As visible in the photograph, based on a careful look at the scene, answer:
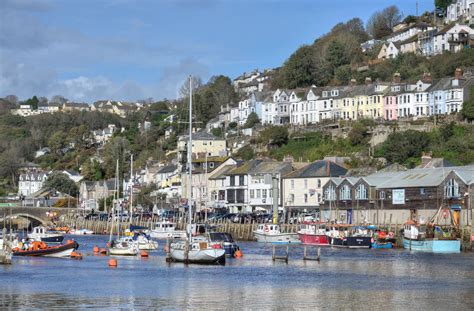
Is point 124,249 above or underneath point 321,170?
underneath

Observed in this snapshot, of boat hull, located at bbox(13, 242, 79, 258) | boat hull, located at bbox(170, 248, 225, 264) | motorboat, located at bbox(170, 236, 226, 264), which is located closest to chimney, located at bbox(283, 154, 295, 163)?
boat hull, located at bbox(13, 242, 79, 258)

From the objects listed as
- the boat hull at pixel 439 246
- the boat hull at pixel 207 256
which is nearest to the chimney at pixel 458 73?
the boat hull at pixel 439 246

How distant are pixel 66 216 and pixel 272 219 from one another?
5481cm

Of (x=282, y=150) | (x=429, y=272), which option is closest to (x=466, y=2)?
(x=282, y=150)

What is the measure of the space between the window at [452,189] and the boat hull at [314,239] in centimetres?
1193

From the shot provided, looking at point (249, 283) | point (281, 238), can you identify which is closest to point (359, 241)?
point (281, 238)

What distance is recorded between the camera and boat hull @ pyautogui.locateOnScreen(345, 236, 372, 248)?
88.5 m

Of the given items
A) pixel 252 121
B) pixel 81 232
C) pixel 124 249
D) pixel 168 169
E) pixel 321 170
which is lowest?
pixel 124 249

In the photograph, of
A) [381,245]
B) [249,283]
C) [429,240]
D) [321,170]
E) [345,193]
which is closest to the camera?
[249,283]

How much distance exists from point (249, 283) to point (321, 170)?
2435 inches

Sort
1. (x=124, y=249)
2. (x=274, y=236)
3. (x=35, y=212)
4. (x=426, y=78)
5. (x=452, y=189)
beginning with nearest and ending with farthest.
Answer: (x=124, y=249) → (x=452, y=189) → (x=274, y=236) → (x=426, y=78) → (x=35, y=212)

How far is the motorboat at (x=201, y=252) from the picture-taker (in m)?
68.2

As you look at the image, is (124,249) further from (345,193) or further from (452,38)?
(452,38)

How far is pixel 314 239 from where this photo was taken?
93688mm
